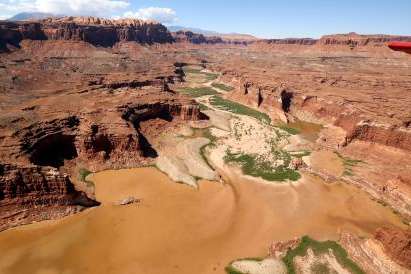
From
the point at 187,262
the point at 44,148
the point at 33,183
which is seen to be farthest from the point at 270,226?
the point at 44,148

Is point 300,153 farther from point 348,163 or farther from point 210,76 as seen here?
point 210,76

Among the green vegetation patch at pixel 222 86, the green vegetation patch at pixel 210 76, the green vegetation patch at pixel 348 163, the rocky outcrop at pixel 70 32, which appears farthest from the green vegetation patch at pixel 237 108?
the rocky outcrop at pixel 70 32

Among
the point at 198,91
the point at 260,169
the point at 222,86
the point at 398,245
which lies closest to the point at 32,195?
the point at 260,169

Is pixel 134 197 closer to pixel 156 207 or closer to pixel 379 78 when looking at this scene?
pixel 156 207

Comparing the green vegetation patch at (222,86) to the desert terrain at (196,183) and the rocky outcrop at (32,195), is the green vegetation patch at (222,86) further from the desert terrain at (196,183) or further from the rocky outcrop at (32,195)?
the rocky outcrop at (32,195)

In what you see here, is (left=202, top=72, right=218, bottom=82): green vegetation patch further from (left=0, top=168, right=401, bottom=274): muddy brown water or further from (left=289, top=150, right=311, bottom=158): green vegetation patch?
(left=0, top=168, right=401, bottom=274): muddy brown water

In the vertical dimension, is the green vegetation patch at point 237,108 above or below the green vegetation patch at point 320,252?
above
